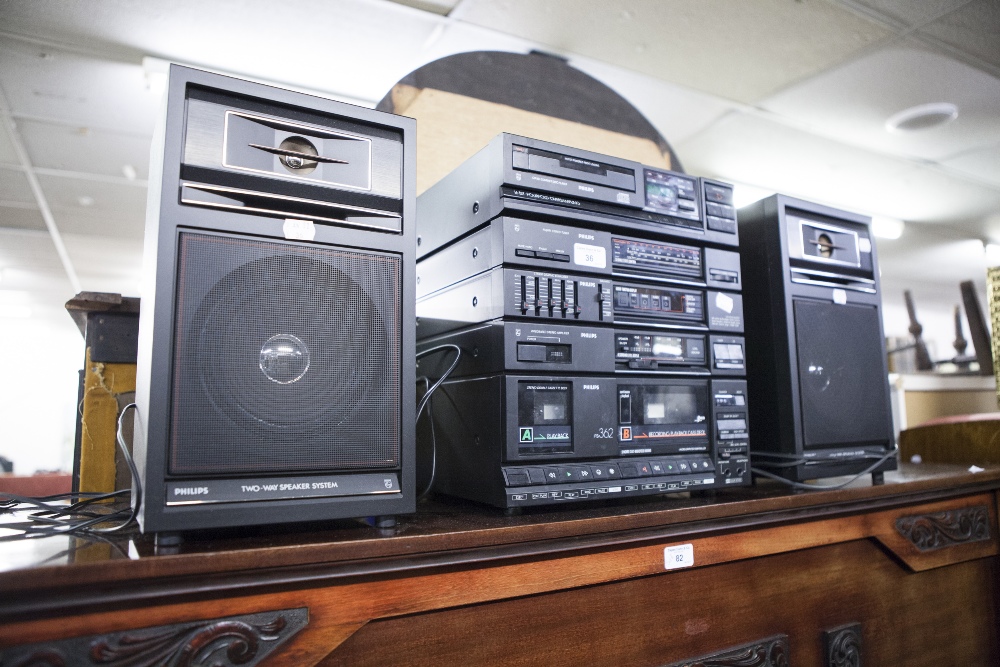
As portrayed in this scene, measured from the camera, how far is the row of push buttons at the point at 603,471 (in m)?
0.71

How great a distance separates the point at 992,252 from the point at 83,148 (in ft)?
21.1

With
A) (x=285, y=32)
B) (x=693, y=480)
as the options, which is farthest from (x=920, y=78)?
(x=693, y=480)

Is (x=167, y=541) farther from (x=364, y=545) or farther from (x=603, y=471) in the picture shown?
(x=603, y=471)

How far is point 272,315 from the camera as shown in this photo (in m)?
0.58

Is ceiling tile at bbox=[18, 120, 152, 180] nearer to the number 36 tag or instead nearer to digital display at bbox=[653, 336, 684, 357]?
digital display at bbox=[653, 336, 684, 357]

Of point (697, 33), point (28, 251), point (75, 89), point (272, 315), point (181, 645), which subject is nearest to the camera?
point (181, 645)

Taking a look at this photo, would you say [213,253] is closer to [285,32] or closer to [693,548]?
[693,548]

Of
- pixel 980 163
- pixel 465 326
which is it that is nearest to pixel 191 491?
pixel 465 326

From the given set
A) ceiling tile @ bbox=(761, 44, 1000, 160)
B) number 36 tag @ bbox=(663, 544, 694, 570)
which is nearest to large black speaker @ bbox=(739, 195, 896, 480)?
number 36 tag @ bbox=(663, 544, 694, 570)

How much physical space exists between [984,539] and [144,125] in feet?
10.5

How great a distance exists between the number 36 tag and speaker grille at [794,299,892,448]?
342 mm

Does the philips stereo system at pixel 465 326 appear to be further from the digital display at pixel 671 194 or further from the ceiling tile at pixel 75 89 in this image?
the ceiling tile at pixel 75 89

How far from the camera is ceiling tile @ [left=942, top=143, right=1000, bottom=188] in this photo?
350cm

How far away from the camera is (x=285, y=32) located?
229cm
